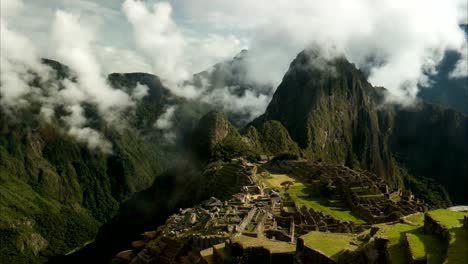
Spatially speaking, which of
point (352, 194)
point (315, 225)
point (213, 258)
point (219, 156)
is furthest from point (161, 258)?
point (219, 156)

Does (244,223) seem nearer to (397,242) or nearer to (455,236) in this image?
(397,242)

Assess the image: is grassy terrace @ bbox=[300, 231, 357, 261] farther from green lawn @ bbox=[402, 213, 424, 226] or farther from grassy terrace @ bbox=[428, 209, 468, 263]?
green lawn @ bbox=[402, 213, 424, 226]

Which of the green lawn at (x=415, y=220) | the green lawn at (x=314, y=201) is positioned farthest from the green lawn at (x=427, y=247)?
the green lawn at (x=314, y=201)

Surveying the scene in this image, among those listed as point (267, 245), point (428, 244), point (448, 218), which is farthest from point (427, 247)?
point (267, 245)

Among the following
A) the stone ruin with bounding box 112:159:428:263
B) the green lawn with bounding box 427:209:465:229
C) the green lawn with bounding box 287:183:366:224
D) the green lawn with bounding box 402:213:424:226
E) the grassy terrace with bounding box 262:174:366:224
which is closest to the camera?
the green lawn with bounding box 427:209:465:229

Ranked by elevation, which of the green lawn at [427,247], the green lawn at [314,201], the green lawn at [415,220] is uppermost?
the green lawn at [314,201]

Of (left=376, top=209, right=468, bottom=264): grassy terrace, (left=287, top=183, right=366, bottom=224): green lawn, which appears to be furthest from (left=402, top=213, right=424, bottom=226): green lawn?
(left=287, top=183, right=366, bottom=224): green lawn

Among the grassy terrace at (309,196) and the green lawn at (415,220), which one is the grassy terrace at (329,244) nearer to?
the green lawn at (415,220)
